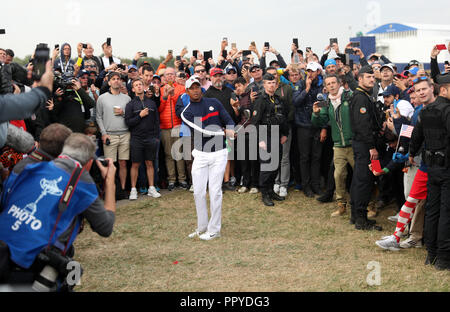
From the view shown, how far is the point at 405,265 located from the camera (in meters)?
5.83

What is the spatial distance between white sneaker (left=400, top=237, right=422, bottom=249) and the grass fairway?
122 millimetres

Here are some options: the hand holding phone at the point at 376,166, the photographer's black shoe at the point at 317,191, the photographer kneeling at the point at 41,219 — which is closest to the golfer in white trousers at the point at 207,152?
the hand holding phone at the point at 376,166

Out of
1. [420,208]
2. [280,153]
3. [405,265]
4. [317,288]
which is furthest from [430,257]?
[280,153]

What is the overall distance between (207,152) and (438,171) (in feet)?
9.95

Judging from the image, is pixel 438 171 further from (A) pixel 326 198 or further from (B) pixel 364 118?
(A) pixel 326 198

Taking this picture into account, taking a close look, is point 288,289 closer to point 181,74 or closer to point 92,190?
point 92,190

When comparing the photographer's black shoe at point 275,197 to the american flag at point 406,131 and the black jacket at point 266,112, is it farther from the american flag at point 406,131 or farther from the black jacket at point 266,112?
the american flag at point 406,131

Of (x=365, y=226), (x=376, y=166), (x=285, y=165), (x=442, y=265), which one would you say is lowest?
(x=365, y=226)

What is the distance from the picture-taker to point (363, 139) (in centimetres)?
734

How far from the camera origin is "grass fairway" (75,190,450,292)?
5297mm

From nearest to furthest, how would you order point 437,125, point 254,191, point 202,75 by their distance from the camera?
point 437,125 < point 254,191 < point 202,75

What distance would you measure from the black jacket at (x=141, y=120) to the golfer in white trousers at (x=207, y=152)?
2.36m

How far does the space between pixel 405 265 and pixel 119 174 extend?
5774mm

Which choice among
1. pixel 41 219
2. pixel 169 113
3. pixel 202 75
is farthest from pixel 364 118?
pixel 41 219
